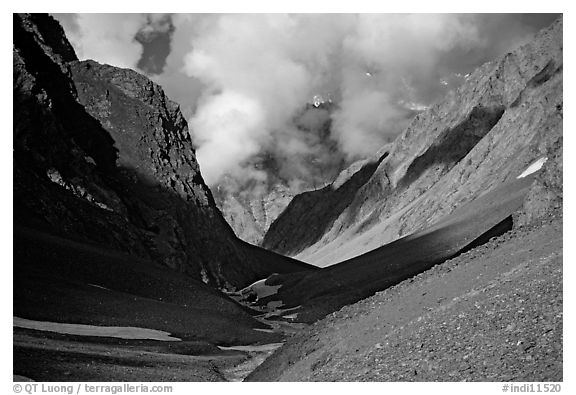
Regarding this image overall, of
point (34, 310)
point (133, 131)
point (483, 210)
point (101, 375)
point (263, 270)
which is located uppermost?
point (133, 131)

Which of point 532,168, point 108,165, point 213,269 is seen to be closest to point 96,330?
point 108,165

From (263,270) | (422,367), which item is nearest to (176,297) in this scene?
(422,367)

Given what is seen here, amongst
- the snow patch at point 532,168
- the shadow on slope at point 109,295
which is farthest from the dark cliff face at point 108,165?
the snow patch at point 532,168

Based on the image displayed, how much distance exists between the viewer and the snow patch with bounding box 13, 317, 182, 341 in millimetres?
48369

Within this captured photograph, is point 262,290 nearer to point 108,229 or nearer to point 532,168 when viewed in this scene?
point 108,229

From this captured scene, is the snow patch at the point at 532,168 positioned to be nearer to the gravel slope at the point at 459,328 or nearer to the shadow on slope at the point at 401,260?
the shadow on slope at the point at 401,260

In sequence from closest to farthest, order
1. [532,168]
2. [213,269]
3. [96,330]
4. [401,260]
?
[96,330] → [401,260] → [532,168] → [213,269]

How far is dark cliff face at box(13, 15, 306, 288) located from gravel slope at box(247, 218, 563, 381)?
5352cm

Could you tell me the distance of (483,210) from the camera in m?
120

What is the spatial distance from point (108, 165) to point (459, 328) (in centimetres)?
12798

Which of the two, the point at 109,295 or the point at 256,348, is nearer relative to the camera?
the point at 256,348

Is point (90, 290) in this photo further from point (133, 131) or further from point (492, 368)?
point (133, 131)

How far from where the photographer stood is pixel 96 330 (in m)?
52.8

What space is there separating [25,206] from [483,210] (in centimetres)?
7909
